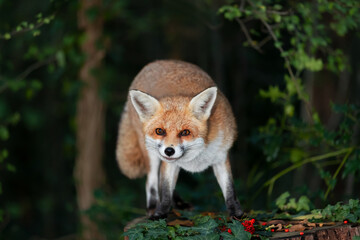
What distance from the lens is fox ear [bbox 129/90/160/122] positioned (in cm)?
398

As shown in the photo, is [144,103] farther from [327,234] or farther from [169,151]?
[327,234]

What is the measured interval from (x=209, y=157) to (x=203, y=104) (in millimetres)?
474

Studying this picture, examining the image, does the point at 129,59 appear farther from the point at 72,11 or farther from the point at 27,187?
the point at 27,187

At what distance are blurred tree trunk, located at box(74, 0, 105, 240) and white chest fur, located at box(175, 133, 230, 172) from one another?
385 cm

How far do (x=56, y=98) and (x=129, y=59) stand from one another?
1.84 meters

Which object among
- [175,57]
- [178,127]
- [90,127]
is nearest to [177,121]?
[178,127]

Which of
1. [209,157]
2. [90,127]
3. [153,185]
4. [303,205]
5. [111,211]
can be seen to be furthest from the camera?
[90,127]

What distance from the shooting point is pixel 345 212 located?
3809 millimetres

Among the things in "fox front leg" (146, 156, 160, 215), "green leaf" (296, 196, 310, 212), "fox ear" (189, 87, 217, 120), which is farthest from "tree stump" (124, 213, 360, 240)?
"fox front leg" (146, 156, 160, 215)

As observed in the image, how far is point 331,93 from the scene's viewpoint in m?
7.76

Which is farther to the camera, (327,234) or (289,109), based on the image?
(289,109)

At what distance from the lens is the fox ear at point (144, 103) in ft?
13.0

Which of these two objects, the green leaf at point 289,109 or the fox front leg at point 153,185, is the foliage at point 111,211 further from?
the green leaf at point 289,109

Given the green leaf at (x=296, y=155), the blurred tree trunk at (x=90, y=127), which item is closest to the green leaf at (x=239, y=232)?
the green leaf at (x=296, y=155)
